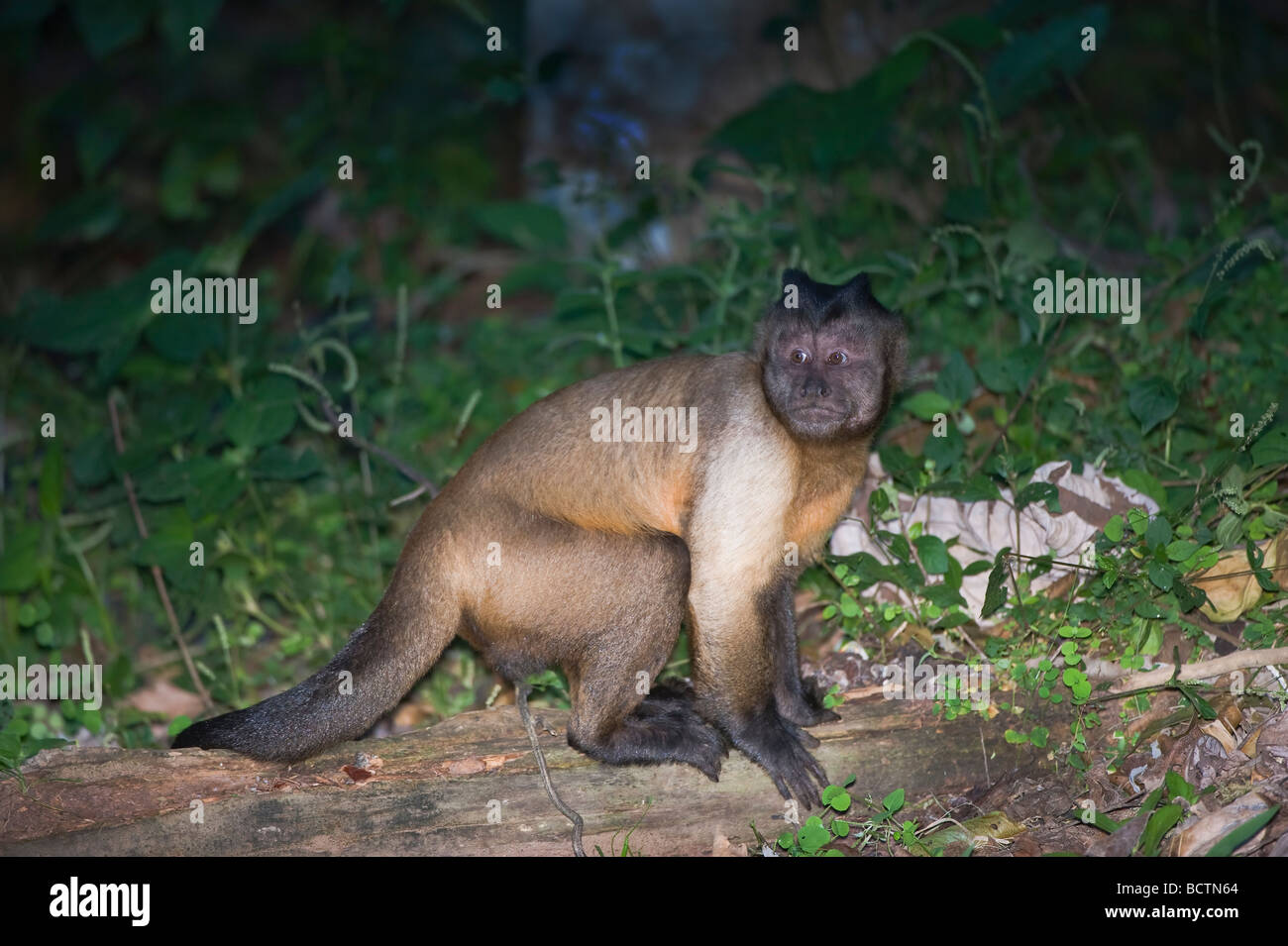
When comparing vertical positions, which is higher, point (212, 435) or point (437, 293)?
point (437, 293)

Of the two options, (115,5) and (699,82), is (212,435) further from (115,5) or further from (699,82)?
(699,82)

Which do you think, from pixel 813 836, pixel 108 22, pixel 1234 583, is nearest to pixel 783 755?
pixel 813 836

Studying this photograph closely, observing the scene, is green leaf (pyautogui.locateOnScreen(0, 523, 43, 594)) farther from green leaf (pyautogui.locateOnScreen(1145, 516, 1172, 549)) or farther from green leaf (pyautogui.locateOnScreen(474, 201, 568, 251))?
green leaf (pyautogui.locateOnScreen(1145, 516, 1172, 549))

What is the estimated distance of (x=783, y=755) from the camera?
5.47 meters

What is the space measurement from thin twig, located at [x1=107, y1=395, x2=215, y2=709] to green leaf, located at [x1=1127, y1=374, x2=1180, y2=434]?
5.60 meters

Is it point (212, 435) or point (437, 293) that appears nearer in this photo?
point (212, 435)

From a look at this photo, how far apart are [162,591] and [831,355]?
449 cm

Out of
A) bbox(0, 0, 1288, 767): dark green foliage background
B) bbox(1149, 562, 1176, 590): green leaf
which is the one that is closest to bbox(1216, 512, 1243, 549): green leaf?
bbox(0, 0, 1288, 767): dark green foliage background

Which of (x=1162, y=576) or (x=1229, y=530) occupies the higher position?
(x=1229, y=530)

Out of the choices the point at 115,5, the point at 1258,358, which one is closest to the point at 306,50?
the point at 115,5

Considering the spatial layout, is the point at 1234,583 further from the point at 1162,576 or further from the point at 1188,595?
the point at 1162,576

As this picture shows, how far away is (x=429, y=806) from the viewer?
17.0ft

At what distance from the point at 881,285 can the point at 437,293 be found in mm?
4597

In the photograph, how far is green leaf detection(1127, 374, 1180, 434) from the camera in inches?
247
